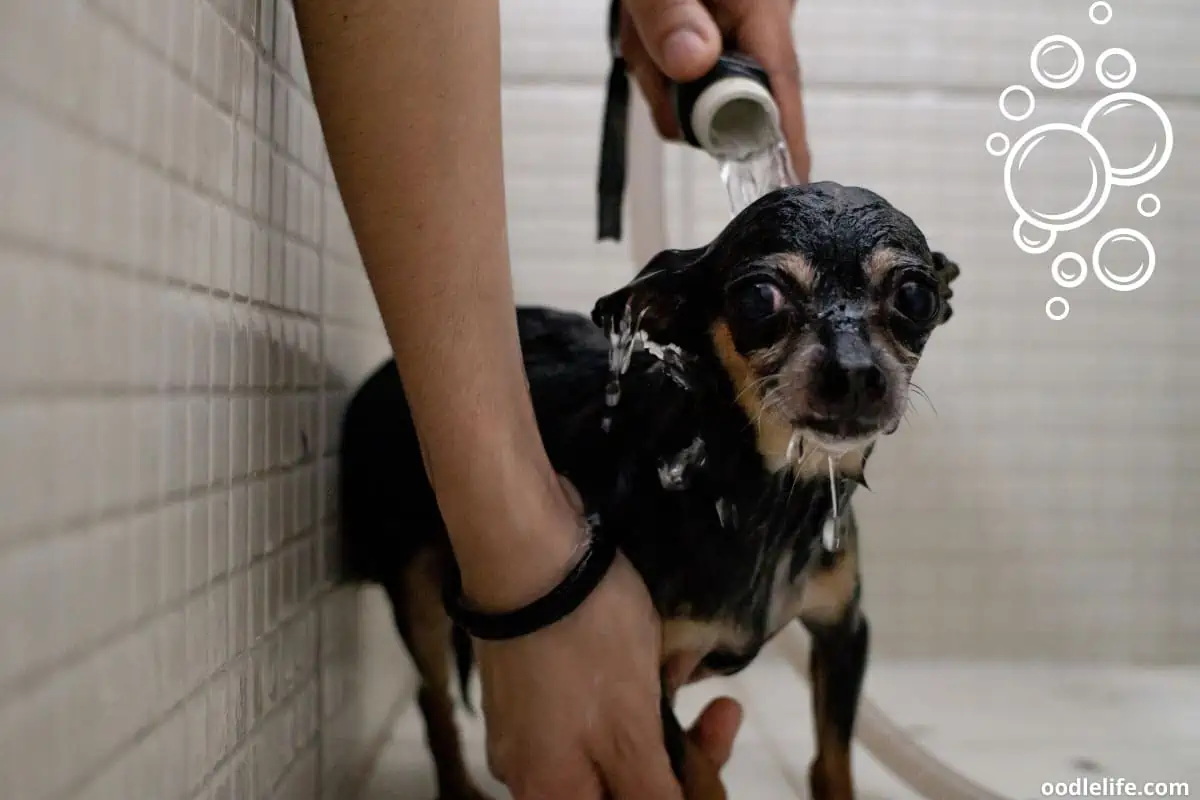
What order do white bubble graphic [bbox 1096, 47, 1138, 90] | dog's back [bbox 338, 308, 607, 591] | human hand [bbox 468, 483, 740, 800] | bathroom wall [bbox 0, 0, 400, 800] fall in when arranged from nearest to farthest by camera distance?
bathroom wall [bbox 0, 0, 400, 800]
human hand [bbox 468, 483, 740, 800]
dog's back [bbox 338, 308, 607, 591]
white bubble graphic [bbox 1096, 47, 1138, 90]

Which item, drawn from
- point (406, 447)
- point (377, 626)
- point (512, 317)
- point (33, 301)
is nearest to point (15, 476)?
point (33, 301)

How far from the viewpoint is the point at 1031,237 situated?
4.02 ft

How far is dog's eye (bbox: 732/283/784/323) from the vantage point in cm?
63

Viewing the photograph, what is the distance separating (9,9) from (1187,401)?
1264 mm

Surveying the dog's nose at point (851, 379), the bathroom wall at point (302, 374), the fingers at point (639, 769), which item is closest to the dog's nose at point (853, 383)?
the dog's nose at point (851, 379)

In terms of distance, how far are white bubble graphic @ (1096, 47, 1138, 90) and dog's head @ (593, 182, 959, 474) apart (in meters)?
0.68

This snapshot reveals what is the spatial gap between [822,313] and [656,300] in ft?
0.40

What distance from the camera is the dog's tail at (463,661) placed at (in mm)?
883

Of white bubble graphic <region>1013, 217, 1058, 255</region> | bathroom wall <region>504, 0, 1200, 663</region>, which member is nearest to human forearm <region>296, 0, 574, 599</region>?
bathroom wall <region>504, 0, 1200, 663</region>

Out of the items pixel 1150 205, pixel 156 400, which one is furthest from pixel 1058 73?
pixel 156 400

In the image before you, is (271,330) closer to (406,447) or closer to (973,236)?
(406,447)

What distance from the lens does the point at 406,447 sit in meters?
0.84

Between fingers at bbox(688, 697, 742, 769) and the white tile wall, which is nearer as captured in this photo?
fingers at bbox(688, 697, 742, 769)

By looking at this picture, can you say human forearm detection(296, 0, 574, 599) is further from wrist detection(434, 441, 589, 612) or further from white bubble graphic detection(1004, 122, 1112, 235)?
white bubble graphic detection(1004, 122, 1112, 235)
